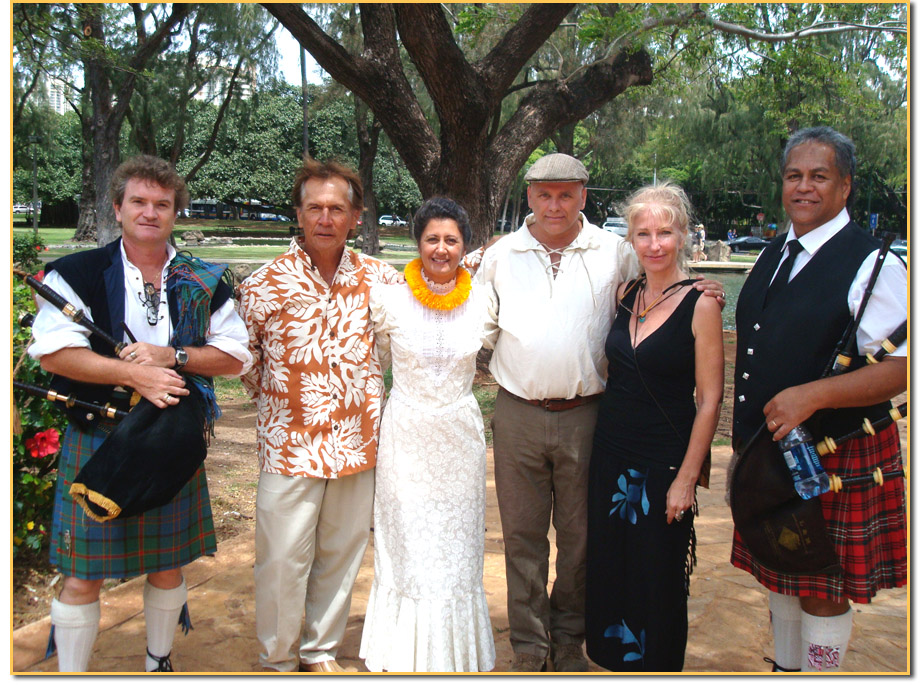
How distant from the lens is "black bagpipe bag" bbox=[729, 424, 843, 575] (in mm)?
2418

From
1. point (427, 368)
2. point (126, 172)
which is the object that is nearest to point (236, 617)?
point (427, 368)

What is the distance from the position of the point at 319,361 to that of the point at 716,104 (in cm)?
2963

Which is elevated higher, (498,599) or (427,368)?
(427,368)

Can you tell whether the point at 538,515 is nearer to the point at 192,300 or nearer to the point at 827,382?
the point at 827,382

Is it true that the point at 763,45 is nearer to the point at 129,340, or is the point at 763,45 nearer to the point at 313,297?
the point at 313,297

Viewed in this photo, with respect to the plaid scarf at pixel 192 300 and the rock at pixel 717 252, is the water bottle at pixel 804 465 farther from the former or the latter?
the rock at pixel 717 252

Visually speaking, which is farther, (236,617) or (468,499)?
(236,617)

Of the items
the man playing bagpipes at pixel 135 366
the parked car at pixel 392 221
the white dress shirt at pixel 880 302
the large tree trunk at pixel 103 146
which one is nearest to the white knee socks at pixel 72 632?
the man playing bagpipes at pixel 135 366

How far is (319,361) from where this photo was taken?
291 centimetres

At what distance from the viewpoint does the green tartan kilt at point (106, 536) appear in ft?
8.40

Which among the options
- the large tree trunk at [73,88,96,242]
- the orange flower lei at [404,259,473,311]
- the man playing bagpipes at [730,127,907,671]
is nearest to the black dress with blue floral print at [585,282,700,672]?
the man playing bagpipes at [730,127,907,671]

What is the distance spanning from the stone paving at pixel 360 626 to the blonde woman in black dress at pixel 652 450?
1.64 feet

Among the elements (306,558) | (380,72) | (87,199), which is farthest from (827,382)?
(87,199)

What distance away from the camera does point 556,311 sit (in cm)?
300
